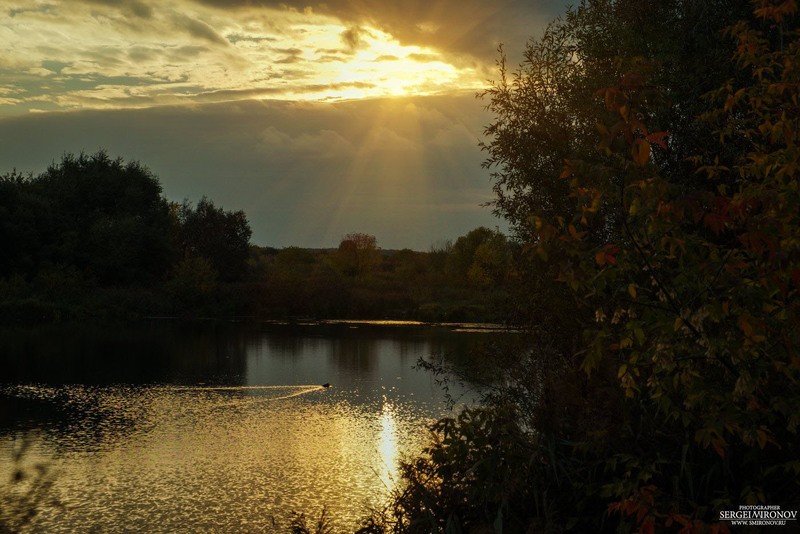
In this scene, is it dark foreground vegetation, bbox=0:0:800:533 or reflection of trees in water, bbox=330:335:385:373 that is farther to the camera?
reflection of trees in water, bbox=330:335:385:373

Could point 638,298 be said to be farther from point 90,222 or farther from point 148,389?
point 90,222

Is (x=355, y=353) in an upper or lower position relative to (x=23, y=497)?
upper

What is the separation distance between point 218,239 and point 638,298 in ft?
185

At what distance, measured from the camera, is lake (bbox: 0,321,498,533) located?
11453 millimetres

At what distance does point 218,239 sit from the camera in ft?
197

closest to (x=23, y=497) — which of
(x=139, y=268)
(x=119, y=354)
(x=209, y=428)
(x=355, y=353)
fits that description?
(x=209, y=428)

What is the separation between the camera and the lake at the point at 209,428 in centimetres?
1145

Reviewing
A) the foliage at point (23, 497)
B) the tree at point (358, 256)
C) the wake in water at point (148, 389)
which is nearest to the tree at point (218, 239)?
the tree at point (358, 256)

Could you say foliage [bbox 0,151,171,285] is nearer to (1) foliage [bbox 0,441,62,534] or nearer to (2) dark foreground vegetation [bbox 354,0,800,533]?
(1) foliage [bbox 0,441,62,534]

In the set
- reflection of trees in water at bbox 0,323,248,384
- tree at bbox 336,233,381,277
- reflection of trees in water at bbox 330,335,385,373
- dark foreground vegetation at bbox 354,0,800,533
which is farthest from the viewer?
tree at bbox 336,233,381,277

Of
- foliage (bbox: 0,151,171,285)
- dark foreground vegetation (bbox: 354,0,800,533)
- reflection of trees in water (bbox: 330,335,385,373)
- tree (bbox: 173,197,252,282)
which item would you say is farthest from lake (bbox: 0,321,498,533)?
tree (bbox: 173,197,252,282)

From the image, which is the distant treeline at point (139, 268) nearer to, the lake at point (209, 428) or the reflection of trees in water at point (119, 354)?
the reflection of trees in water at point (119, 354)

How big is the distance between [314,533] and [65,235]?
152ft

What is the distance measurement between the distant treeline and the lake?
597 inches
